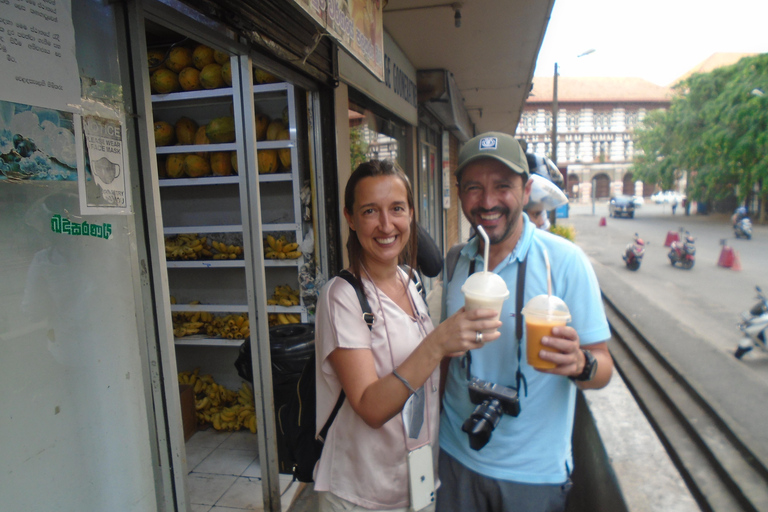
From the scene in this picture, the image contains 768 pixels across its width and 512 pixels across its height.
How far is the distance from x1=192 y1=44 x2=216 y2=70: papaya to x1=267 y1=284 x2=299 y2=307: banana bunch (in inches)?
76.1

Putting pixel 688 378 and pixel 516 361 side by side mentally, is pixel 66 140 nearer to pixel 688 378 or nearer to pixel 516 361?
pixel 516 361

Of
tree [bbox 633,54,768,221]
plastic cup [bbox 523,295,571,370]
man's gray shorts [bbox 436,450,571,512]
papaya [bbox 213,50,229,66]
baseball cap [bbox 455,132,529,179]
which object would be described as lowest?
man's gray shorts [bbox 436,450,571,512]

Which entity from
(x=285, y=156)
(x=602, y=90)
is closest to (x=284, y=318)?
(x=285, y=156)

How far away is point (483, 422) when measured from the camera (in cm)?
151

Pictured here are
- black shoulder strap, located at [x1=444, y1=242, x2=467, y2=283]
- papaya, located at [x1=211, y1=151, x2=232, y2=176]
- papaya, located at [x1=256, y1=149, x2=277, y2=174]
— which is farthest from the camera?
papaya, located at [x1=211, y1=151, x2=232, y2=176]

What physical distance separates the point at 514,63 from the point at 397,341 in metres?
6.42

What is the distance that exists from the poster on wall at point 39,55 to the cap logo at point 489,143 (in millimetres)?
1359

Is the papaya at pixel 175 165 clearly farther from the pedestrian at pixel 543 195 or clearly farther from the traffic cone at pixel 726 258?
the traffic cone at pixel 726 258

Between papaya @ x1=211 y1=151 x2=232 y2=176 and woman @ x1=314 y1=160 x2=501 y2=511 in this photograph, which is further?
papaya @ x1=211 y1=151 x2=232 y2=176

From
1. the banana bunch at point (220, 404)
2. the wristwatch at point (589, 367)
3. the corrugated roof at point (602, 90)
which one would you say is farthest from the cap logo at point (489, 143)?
the corrugated roof at point (602, 90)

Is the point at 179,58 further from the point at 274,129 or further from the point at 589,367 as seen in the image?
the point at 589,367

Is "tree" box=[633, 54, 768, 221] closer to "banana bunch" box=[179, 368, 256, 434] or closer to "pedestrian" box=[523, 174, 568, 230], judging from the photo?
"pedestrian" box=[523, 174, 568, 230]

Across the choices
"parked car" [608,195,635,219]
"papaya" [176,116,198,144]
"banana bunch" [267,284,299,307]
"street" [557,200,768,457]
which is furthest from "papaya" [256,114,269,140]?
"parked car" [608,195,635,219]

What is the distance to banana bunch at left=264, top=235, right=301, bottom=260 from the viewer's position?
3844 mm
